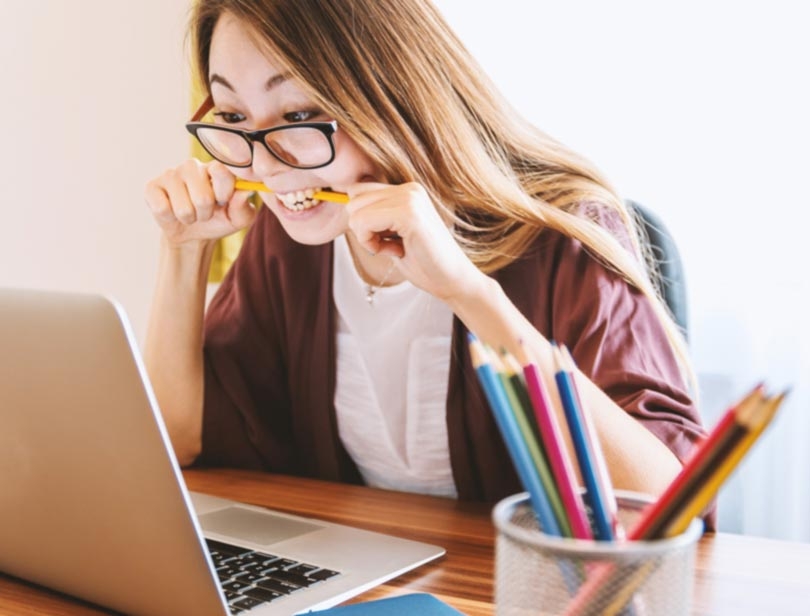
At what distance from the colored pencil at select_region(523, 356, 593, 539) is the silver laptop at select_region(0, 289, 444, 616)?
254 mm

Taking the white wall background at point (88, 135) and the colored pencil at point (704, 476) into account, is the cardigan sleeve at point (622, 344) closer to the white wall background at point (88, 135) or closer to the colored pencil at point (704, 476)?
the colored pencil at point (704, 476)

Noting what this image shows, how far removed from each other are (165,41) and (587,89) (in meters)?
1.20

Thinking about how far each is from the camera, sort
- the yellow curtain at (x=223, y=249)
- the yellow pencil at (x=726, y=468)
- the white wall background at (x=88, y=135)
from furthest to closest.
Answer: the white wall background at (x=88, y=135) < the yellow curtain at (x=223, y=249) < the yellow pencil at (x=726, y=468)

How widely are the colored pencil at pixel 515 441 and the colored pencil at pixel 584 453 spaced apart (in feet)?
0.06

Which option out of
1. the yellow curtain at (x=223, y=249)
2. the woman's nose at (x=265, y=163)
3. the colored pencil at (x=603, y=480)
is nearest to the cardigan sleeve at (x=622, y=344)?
the woman's nose at (x=265, y=163)

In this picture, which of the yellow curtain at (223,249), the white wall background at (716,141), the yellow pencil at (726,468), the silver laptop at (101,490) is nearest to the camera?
the yellow pencil at (726,468)

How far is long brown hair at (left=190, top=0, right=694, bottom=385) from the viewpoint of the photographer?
3.38 ft

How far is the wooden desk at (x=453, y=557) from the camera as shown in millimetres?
701

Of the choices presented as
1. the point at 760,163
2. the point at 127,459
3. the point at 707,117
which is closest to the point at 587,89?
the point at 707,117

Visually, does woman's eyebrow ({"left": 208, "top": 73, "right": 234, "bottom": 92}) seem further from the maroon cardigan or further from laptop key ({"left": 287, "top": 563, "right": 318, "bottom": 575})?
laptop key ({"left": 287, "top": 563, "right": 318, "bottom": 575})

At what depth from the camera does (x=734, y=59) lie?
1.76 metres

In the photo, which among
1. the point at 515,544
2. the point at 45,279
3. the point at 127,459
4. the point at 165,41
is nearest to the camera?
the point at 515,544

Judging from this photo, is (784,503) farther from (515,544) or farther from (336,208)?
(515,544)

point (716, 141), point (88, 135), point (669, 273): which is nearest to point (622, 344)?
point (669, 273)
